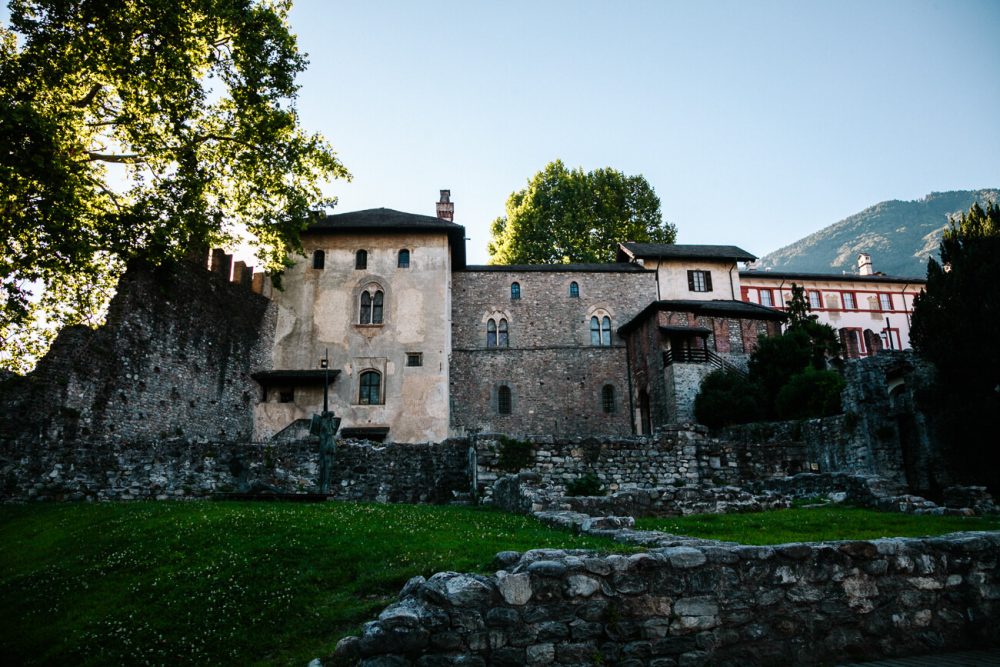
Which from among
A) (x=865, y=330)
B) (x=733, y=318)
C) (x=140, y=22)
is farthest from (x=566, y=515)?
(x=865, y=330)

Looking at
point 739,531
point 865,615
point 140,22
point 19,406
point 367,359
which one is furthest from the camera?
point 367,359

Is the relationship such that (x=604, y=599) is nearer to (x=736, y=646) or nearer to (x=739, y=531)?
(x=736, y=646)

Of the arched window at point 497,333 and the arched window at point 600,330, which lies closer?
the arched window at point 497,333

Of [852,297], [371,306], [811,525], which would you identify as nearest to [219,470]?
[811,525]

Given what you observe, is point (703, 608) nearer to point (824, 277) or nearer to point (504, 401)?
point (504, 401)

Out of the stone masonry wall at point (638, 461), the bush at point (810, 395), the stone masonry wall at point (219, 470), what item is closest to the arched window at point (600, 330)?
the bush at point (810, 395)

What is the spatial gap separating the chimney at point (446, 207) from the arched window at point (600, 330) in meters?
12.9

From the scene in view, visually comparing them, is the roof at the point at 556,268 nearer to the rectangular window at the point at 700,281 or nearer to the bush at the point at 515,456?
the rectangular window at the point at 700,281

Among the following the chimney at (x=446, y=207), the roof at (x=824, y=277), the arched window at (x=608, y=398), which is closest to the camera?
the arched window at (x=608, y=398)

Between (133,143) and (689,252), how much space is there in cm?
3330

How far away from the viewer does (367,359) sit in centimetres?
3425

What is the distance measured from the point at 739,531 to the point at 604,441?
789 cm

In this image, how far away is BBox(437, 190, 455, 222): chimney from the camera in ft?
150

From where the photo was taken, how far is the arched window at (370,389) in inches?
1318
